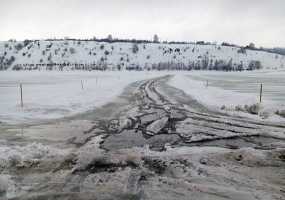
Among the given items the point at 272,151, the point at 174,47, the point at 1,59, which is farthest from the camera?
the point at 174,47

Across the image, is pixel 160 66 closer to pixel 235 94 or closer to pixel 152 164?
pixel 235 94

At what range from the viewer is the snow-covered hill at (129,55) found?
158m

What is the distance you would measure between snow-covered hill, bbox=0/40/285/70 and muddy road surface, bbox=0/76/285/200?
5407 inches

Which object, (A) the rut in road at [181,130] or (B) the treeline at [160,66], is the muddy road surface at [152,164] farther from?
(B) the treeline at [160,66]

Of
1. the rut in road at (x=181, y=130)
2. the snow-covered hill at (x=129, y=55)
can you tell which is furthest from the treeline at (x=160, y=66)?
the rut in road at (x=181, y=130)

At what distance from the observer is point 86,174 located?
256 inches

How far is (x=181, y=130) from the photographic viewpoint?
11.1m

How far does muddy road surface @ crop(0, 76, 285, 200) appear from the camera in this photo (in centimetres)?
570

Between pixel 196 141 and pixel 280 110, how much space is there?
7.29m

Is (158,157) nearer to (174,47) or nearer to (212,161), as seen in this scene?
(212,161)

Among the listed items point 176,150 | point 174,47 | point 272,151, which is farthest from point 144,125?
point 174,47

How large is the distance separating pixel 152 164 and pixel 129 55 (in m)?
169

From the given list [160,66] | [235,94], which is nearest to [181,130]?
[235,94]

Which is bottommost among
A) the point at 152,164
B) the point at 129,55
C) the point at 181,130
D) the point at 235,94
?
the point at 235,94
